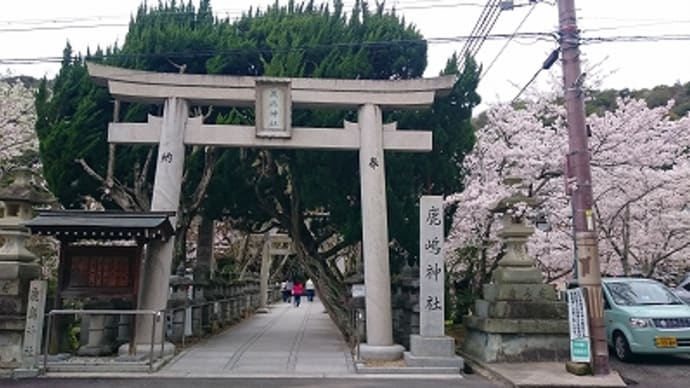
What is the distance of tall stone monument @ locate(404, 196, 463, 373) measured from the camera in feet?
34.1

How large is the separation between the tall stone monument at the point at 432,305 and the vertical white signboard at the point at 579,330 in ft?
6.89

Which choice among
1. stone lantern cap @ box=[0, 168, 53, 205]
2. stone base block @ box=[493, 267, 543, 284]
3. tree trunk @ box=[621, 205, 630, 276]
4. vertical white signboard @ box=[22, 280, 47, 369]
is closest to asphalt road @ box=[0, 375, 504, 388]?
vertical white signboard @ box=[22, 280, 47, 369]

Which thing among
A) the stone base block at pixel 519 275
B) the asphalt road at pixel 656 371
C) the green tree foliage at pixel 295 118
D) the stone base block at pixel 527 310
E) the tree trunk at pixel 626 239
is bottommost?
the asphalt road at pixel 656 371

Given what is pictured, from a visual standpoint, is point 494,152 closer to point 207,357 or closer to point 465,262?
point 465,262

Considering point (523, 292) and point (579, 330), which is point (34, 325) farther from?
point (579, 330)

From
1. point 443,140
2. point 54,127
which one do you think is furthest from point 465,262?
point 54,127

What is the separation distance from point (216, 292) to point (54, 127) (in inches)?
289

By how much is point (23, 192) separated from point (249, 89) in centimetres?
498

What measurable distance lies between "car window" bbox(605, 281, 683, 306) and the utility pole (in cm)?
334

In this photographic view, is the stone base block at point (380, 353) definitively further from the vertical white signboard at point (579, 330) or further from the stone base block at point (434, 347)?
the vertical white signboard at point (579, 330)

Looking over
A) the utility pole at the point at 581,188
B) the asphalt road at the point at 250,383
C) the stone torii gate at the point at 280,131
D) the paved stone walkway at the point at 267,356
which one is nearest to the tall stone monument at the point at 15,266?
the asphalt road at the point at 250,383

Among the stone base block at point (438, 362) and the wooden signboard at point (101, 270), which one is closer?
the stone base block at point (438, 362)

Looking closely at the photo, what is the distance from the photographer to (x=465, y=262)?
17625mm

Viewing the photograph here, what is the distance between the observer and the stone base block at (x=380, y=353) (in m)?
11.0
